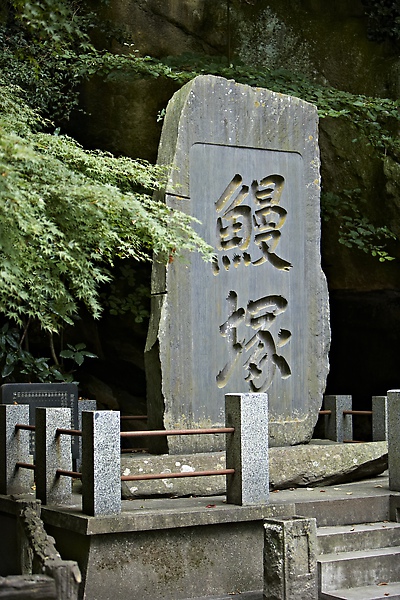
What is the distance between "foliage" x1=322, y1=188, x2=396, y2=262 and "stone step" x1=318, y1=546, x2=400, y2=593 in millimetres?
5129

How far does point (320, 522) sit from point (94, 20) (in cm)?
777

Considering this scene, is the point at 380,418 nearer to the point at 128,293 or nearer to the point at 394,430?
the point at 394,430

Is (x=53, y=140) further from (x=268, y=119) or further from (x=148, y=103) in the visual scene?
(x=148, y=103)

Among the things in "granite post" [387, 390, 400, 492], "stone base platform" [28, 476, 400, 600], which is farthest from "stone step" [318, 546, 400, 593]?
"granite post" [387, 390, 400, 492]

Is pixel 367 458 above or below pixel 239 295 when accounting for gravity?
below

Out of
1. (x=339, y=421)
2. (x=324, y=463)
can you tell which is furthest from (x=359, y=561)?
(x=339, y=421)

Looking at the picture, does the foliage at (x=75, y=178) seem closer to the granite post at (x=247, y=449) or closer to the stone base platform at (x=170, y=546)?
the granite post at (x=247, y=449)

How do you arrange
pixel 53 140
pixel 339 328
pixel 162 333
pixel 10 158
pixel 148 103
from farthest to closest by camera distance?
1. pixel 339 328
2. pixel 148 103
3. pixel 162 333
4. pixel 53 140
5. pixel 10 158

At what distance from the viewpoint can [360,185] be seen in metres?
11.5

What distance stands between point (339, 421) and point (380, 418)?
0.54 metres

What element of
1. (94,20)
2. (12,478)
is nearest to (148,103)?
(94,20)

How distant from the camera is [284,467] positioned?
7.25 meters

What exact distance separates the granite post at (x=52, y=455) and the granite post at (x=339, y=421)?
371 cm

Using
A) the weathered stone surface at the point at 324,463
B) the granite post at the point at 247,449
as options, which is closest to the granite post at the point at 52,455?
the granite post at the point at 247,449
